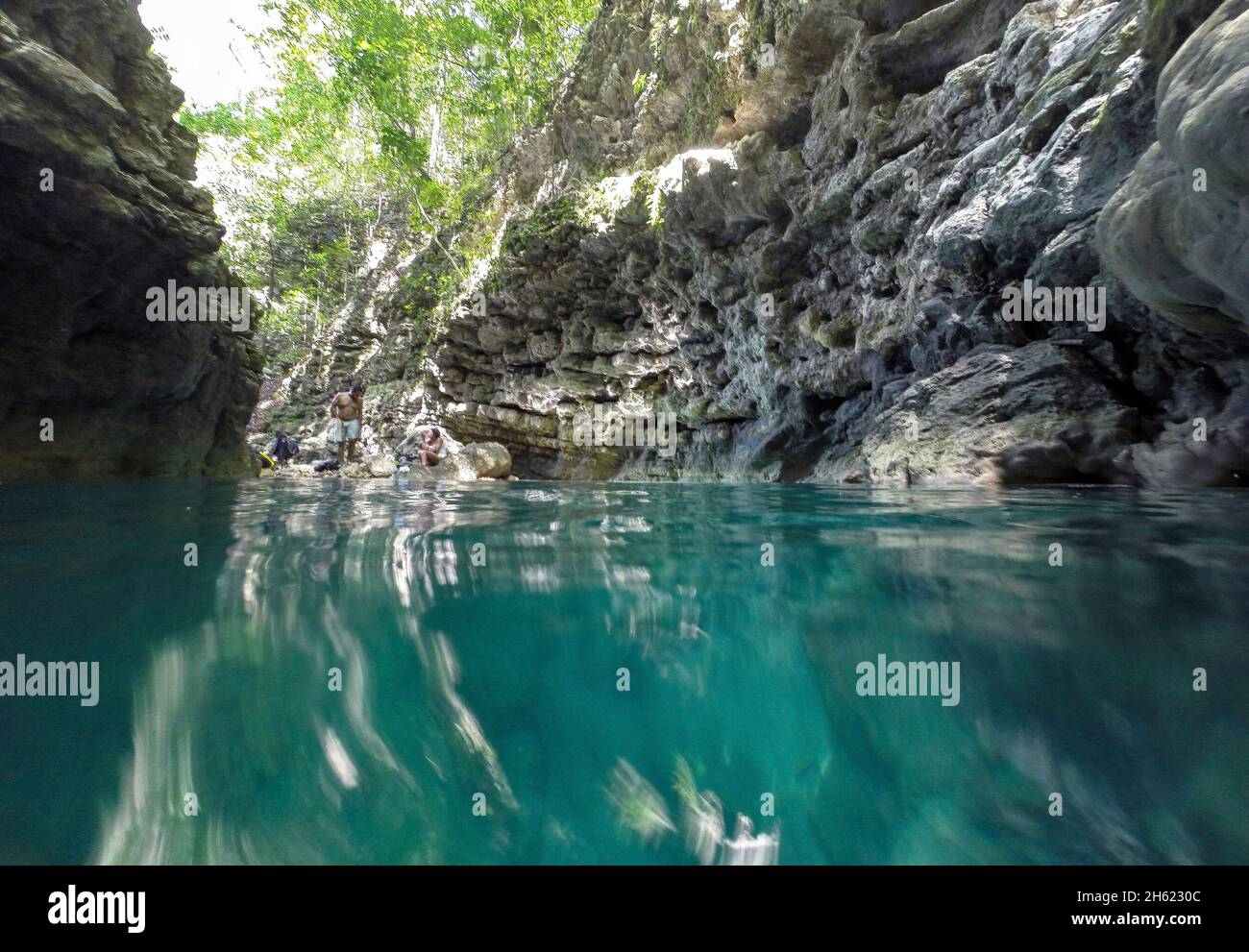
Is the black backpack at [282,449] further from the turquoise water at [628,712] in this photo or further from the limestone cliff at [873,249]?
the turquoise water at [628,712]

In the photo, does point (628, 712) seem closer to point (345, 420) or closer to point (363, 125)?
point (345, 420)

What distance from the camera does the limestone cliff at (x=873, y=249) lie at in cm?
589

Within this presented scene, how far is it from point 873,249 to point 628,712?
11.1 meters

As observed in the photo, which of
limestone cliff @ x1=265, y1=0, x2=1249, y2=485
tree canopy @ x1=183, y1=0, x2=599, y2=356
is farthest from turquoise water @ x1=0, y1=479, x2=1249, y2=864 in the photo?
tree canopy @ x1=183, y1=0, x2=599, y2=356

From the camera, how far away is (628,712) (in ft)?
4.99

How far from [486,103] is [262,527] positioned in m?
21.3

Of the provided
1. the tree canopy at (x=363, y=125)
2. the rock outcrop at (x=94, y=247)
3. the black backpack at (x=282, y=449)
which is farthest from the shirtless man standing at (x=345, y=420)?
the tree canopy at (x=363, y=125)

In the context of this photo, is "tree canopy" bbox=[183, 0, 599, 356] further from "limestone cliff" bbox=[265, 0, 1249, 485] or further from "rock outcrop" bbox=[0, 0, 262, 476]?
"rock outcrop" bbox=[0, 0, 262, 476]

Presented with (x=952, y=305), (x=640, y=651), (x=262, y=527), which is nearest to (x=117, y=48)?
(x=262, y=527)

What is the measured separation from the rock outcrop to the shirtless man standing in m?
3.92

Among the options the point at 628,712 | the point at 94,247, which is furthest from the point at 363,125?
the point at 628,712

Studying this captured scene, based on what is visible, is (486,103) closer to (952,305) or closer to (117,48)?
(117,48)

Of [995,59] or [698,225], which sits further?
[698,225]
